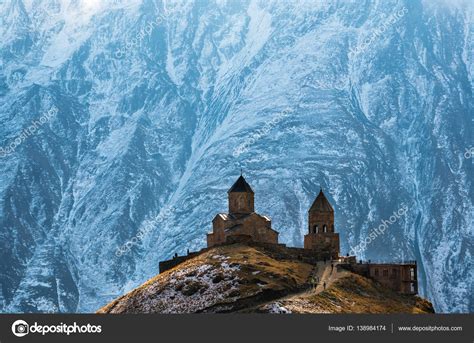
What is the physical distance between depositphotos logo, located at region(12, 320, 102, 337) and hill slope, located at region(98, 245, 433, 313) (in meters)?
47.1

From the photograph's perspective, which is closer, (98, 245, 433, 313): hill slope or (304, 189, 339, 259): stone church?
(98, 245, 433, 313): hill slope

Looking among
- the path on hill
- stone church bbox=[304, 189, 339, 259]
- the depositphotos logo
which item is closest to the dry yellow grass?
the path on hill

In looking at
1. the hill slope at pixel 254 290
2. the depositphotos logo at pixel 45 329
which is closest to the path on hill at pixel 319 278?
the hill slope at pixel 254 290

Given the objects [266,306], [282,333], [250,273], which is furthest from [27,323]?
[250,273]

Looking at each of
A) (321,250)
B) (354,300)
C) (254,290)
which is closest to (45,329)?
(254,290)

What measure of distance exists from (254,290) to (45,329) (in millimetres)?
57402

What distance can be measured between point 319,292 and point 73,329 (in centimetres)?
6225

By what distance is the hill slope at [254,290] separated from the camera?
16488 cm

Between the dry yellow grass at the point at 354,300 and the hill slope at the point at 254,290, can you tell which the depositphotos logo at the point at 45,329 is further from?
the hill slope at the point at 254,290

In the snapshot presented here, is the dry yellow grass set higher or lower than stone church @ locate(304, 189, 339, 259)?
lower

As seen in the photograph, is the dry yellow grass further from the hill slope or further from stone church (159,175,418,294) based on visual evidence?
stone church (159,175,418,294)

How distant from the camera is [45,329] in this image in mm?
112750

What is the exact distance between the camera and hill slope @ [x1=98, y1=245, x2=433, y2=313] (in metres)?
165

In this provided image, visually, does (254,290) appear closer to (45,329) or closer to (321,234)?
(321,234)
